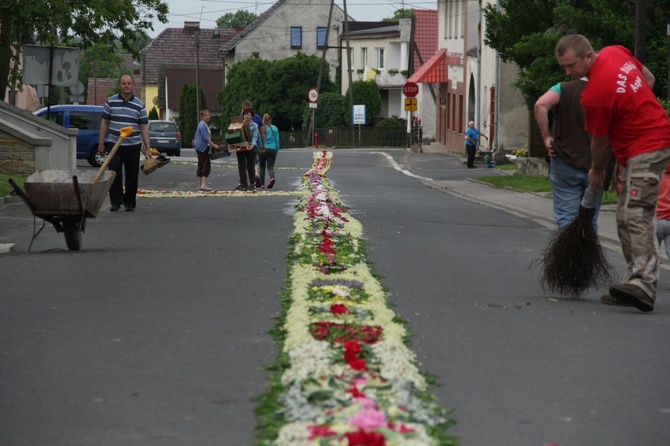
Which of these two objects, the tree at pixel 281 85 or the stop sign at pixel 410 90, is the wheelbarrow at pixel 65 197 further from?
the tree at pixel 281 85

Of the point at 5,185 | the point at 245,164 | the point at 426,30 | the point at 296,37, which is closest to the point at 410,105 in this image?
the point at 426,30

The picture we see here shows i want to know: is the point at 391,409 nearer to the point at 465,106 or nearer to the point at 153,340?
the point at 153,340

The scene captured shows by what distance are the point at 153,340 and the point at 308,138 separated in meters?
71.9

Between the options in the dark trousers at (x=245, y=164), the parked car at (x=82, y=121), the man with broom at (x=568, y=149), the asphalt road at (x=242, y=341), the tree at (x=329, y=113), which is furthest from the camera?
the tree at (x=329, y=113)

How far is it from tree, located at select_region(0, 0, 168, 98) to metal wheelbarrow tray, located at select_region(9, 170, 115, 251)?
1694 cm

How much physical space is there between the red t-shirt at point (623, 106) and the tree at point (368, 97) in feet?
245

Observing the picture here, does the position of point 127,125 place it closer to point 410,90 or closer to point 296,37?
point 410,90

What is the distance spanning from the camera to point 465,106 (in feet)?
190

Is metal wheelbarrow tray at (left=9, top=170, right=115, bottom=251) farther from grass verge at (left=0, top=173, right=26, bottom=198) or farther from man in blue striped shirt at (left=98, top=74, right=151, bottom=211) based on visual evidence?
grass verge at (left=0, top=173, right=26, bottom=198)

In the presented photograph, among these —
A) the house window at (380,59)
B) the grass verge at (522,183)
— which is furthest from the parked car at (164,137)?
the house window at (380,59)

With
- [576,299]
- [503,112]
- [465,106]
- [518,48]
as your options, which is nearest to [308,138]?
[465,106]

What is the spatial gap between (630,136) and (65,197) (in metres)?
5.36

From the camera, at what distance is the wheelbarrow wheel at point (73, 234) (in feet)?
40.1

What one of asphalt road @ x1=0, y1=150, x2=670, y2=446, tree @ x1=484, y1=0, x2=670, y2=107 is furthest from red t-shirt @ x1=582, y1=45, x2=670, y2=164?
tree @ x1=484, y1=0, x2=670, y2=107
